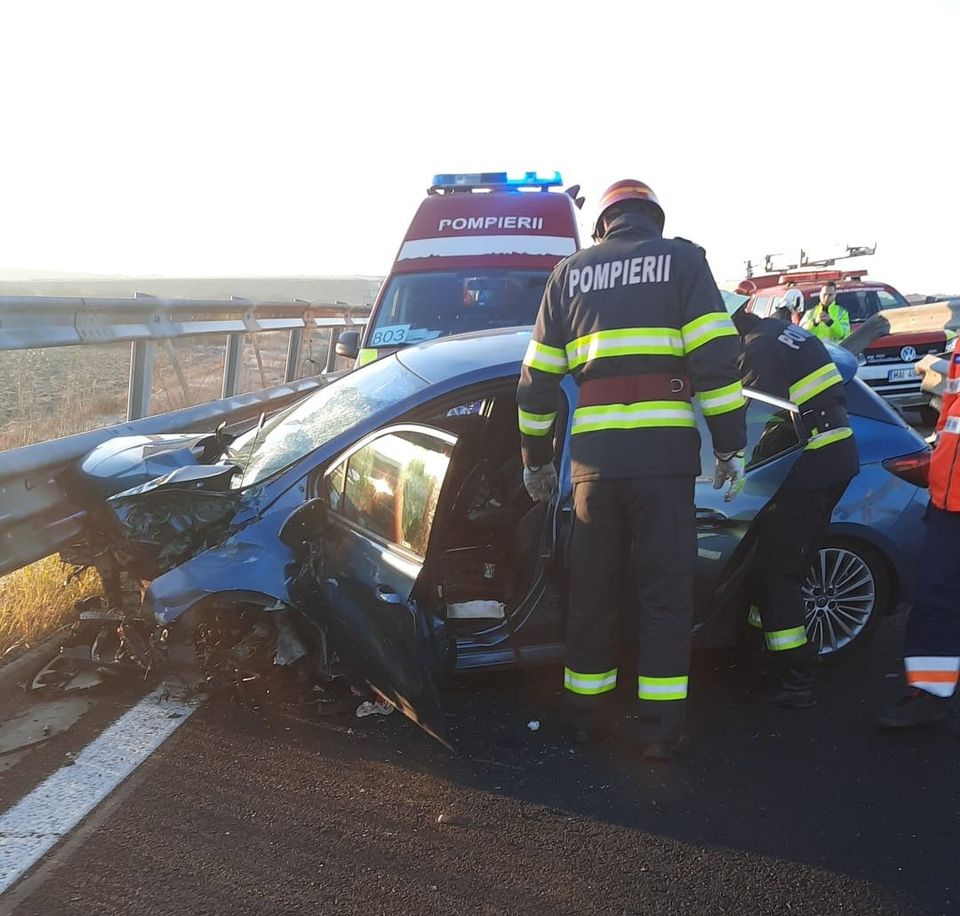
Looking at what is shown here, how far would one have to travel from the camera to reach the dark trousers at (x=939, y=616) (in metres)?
3.69

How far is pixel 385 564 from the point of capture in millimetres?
3492

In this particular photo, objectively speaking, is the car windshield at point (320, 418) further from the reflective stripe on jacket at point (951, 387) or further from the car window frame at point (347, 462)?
the reflective stripe on jacket at point (951, 387)

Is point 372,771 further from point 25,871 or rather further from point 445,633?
point 25,871

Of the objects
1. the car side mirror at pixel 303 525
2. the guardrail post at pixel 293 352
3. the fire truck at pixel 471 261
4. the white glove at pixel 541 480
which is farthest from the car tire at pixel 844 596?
the guardrail post at pixel 293 352

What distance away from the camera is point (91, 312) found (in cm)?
566

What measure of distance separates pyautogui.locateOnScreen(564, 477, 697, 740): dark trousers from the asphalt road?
0.26 m

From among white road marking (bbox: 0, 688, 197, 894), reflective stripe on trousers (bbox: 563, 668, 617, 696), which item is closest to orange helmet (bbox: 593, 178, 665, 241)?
reflective stripe on trousers (bbox: 563, 668, 617, 696)

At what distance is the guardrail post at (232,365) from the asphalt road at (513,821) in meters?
5.27

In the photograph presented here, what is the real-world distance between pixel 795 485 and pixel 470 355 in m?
1.49

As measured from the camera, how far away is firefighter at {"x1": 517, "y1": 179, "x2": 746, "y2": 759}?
11.0 feet

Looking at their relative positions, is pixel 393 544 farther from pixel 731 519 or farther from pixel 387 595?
pixel 731 519

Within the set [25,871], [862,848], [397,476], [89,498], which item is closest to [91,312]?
[89,498]

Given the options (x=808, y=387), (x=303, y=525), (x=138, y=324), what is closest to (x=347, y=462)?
(x=303, y=525)

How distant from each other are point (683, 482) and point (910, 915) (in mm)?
1520
